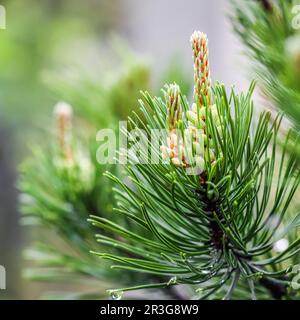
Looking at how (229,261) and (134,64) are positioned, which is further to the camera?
(134,64)

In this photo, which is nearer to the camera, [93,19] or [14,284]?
[14,284]

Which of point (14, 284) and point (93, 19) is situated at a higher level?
point (93, 19)

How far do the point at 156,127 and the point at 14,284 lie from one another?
100 cm

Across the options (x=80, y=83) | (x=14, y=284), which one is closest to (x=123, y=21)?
(x=14, y=284)

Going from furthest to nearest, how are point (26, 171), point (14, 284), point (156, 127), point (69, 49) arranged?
1. point (69, 49)
2. point (14, 284)
3. point (26, 171)
4. point (156, 127)

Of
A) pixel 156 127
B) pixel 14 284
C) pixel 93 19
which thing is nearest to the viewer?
pixel 156 127

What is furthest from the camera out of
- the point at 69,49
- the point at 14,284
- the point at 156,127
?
the point at 69,49

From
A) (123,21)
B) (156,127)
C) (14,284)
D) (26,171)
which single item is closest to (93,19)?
(123,21)

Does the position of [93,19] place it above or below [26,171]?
above

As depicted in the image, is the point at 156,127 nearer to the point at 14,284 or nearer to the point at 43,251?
the point at 43,251
